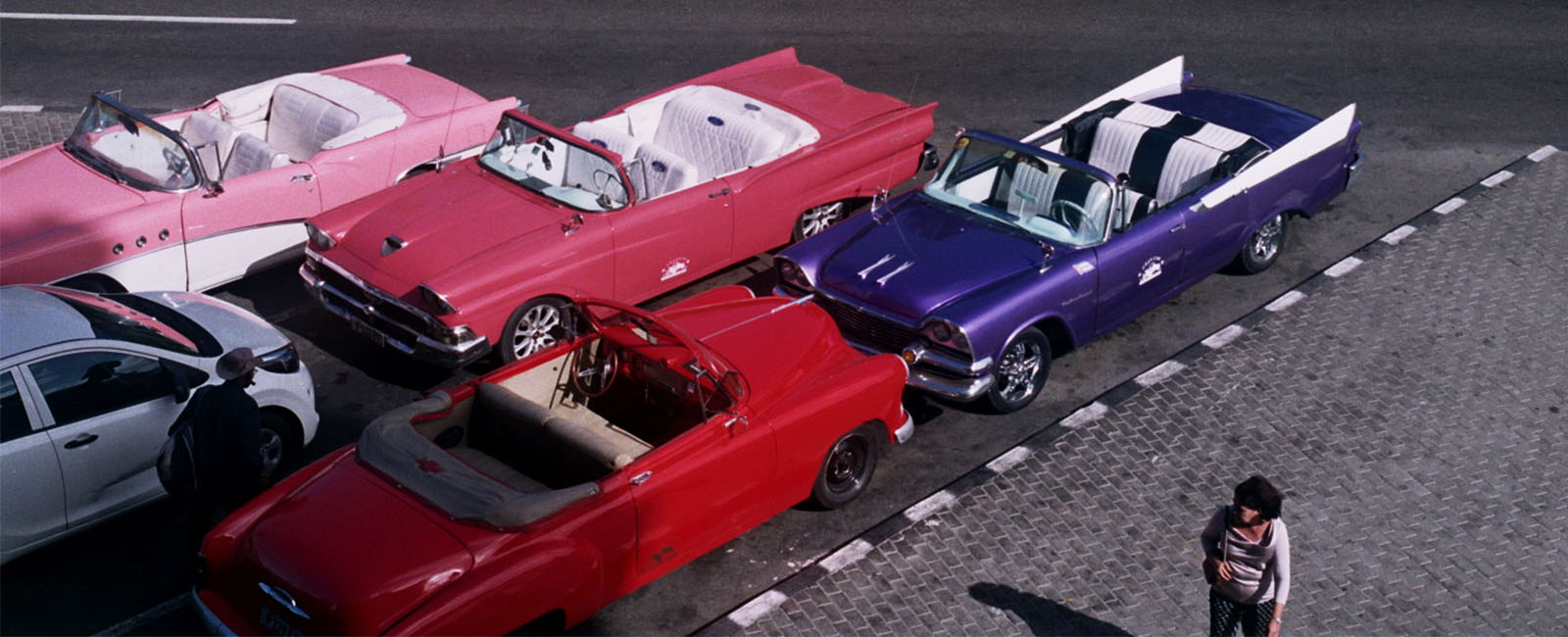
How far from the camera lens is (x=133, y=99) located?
15.0 metres

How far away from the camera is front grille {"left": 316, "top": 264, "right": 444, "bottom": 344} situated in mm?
10148

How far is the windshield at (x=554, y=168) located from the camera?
10.9 metres

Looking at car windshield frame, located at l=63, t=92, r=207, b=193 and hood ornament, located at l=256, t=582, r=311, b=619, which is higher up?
car windshield frame, located at l=63, t=92, r=207, b=193

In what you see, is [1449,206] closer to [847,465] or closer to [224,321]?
[847,465]

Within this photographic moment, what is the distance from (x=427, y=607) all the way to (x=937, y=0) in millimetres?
13083

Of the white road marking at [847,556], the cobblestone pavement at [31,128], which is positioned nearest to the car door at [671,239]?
the white road marking at [847,556]

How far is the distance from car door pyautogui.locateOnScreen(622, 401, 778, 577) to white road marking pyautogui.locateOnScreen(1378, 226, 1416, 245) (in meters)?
→ 7.04

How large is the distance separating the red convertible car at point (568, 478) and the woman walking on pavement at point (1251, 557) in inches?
100

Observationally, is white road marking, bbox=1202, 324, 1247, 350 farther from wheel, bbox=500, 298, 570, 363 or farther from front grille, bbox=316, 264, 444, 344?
front grille, bbox=316, 264, 444, 344

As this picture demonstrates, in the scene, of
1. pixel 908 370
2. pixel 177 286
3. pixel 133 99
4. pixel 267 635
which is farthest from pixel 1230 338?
pixel 133 99

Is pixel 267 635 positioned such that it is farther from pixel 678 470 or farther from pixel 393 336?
pixel 393 336

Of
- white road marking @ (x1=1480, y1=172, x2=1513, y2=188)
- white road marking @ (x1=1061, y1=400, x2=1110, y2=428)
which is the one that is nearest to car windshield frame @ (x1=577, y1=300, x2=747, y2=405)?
white road marking @ (x1=1061, y1=400, x2=1110, y2=428)

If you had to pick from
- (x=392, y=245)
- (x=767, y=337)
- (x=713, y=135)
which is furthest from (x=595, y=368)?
(x=713, y=135)

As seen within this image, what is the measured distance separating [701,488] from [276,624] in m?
2.36
